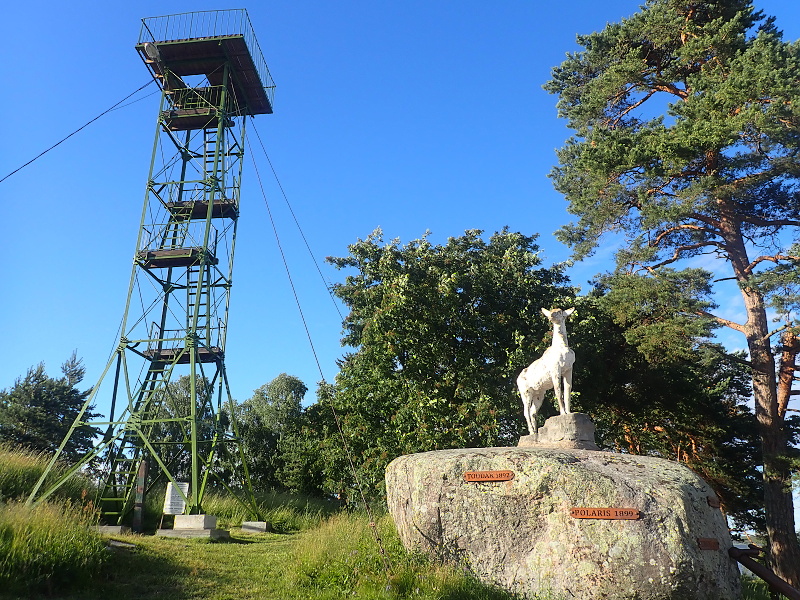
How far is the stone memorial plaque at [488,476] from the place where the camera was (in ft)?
30.8

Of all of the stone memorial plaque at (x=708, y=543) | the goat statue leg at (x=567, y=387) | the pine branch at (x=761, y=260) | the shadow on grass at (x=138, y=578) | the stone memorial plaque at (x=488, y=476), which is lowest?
the shadow on grass at (x=138, y=578)

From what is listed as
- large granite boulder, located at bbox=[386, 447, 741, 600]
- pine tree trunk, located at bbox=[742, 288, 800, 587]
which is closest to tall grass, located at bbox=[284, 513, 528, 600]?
large granite boulder, located at bbox=[386, 447, 741, 600]

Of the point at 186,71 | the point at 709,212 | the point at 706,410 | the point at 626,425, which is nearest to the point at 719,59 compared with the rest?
the point at 709,212

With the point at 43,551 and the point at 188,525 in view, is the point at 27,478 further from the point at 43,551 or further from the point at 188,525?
the point at 43,551

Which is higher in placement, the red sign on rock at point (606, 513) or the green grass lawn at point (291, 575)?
the red sign on rock at point (606, 513)

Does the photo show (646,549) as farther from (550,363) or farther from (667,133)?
(667,133)

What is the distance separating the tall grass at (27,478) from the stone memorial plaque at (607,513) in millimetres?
12036

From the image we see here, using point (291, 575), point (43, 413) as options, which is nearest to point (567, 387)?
point (291, 575)

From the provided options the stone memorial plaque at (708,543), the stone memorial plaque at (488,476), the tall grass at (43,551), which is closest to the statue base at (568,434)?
the stone memorial plaque at (488,476)

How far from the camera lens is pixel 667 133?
651 inches

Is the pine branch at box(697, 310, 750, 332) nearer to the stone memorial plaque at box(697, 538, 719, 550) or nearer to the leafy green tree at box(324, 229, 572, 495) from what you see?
the leafy green tree at box(324, 229, 572, 495)

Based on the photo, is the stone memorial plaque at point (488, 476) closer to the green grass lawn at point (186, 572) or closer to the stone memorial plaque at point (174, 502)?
the green grass lawn at point (186, 572)

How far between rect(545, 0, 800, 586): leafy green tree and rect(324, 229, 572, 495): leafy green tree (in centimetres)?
302

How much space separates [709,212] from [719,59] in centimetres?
436
